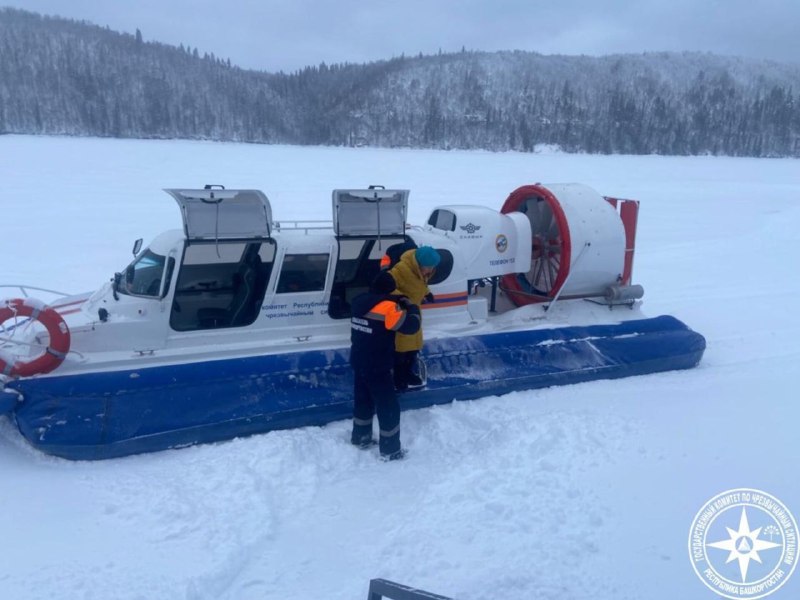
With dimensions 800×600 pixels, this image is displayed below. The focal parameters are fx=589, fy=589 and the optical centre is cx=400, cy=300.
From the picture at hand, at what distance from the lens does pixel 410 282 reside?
4758mm

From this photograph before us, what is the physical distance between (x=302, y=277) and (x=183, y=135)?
64151 millimetres

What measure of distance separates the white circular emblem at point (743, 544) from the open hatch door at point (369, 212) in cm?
329

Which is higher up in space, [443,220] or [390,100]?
[390,100]

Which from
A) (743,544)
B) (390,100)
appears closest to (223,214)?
(743,544)

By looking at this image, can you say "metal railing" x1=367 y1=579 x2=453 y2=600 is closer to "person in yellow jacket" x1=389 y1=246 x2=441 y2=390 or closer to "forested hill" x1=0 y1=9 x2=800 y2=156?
"person in yellow jacket" x1=389 y1=246 x2=441 y2=390

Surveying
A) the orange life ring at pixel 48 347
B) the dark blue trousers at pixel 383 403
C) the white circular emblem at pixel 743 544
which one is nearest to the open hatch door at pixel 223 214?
the orange life ring at pixel 48 347

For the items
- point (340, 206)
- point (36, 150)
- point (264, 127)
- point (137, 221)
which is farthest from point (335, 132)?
point (340, 206)

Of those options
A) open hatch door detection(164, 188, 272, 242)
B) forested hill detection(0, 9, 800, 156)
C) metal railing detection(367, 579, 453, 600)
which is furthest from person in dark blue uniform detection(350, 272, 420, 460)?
forested hill detection(0, 9, 800, 156)

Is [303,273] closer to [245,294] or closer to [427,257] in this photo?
[245,294]

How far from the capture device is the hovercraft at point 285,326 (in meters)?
4.28

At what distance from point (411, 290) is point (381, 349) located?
0.70 m

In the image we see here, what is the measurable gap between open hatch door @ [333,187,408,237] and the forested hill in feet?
177

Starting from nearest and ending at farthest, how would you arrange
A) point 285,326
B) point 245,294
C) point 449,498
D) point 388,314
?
1. point 449,498
2. point 388,314
3. point 245,294
4. point 285,326

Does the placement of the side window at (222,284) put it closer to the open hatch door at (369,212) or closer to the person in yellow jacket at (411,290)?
the open hatch door at (369,212)
